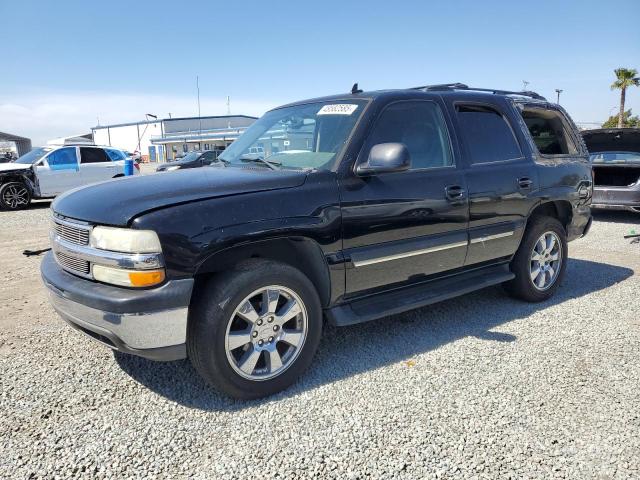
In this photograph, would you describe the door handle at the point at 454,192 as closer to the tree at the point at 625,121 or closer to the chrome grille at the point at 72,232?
the chrome grille at the point at 72,232

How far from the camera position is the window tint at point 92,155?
13164 mm

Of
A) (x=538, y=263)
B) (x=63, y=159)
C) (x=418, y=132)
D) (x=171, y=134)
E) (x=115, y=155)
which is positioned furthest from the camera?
(x=171, y=134)

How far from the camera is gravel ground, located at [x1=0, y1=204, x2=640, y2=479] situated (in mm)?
2240

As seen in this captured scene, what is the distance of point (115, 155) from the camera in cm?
1387

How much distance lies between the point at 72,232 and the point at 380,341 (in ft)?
7.62

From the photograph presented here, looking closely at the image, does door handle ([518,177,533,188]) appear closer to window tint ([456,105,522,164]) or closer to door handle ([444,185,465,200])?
window tint ([456,105,522,164])

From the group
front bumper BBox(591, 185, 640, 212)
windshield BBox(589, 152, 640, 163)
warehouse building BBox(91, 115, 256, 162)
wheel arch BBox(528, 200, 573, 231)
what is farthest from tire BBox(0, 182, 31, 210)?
warehouse building BBox(91, 115, 256, 162)

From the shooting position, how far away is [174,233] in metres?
2.41

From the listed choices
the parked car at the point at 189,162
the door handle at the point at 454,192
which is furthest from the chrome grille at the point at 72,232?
the parked car at the point at 189,162

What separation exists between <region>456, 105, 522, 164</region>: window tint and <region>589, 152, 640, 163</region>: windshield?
21.1 feet

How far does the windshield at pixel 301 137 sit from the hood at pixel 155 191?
24cm

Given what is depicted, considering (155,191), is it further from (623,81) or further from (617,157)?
(623,81)

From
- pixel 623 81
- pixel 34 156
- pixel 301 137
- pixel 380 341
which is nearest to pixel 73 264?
pixel 301 137

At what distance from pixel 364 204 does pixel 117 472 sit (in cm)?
204
